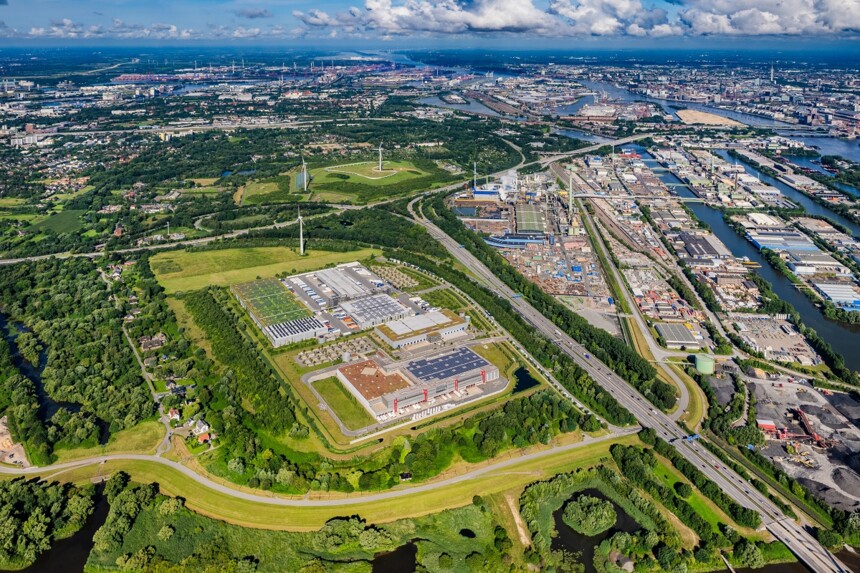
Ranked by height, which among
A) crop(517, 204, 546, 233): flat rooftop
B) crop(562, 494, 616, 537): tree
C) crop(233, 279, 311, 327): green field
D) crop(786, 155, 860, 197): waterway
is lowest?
crop(562, 494, 616, 537): tree

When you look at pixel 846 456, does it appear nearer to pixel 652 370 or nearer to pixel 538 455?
pixel 652 370

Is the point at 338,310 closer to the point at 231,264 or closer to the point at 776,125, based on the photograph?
the point at 231,264

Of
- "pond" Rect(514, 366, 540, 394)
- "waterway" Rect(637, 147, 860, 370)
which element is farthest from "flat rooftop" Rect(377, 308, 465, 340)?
"waterway" Rect(637, 147, 860, 370)

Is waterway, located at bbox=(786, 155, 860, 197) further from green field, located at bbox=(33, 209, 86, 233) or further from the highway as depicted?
green field, located at bbox=(33, 209, 86, 233)

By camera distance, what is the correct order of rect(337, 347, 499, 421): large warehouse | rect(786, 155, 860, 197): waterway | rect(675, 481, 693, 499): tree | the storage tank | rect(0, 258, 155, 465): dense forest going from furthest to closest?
rect(786, 155, 860, 197): waterway, the storage tank, rect(337, 347, 499, 421): large warehouse, rect(0, 258, 155, 465): dense forest, rect(675, 481, 693, 499): tree

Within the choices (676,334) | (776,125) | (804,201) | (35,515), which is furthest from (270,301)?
(776,125)

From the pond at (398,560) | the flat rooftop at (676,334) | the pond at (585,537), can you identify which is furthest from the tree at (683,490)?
the flat rooftop at (676,334)
